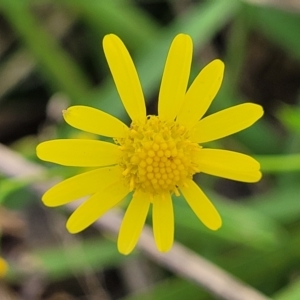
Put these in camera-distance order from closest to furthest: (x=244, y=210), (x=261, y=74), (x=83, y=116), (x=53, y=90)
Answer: (x=83, y=116) → (x=244, y=210) → (x=53, y=90) → (x=261, y=74)

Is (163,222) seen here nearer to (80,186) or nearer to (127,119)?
(80,186)

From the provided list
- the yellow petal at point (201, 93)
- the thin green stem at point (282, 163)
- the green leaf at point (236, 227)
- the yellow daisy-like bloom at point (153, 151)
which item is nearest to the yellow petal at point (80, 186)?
the yellow daisy-like bloom at point (153, 151)

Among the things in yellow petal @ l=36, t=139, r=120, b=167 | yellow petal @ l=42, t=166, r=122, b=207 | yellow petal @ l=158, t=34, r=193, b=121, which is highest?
yellow petal @ l=158, t=34, r=193, b=121

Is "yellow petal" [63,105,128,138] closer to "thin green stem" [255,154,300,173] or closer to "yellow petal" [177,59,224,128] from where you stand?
"yellow petal" [177,59,224,128]

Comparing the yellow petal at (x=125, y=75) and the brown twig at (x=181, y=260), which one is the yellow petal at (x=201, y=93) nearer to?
the yellow petal at (x=125, y=75)

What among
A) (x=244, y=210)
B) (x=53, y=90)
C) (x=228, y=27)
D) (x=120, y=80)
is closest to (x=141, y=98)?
(x=120, y=80)

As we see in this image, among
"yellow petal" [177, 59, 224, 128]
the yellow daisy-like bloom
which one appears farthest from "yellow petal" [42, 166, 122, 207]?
"yellow petal" [177, 59, 224, 128]

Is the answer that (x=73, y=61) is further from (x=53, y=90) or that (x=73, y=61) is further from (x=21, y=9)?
(x=21, y=9)
